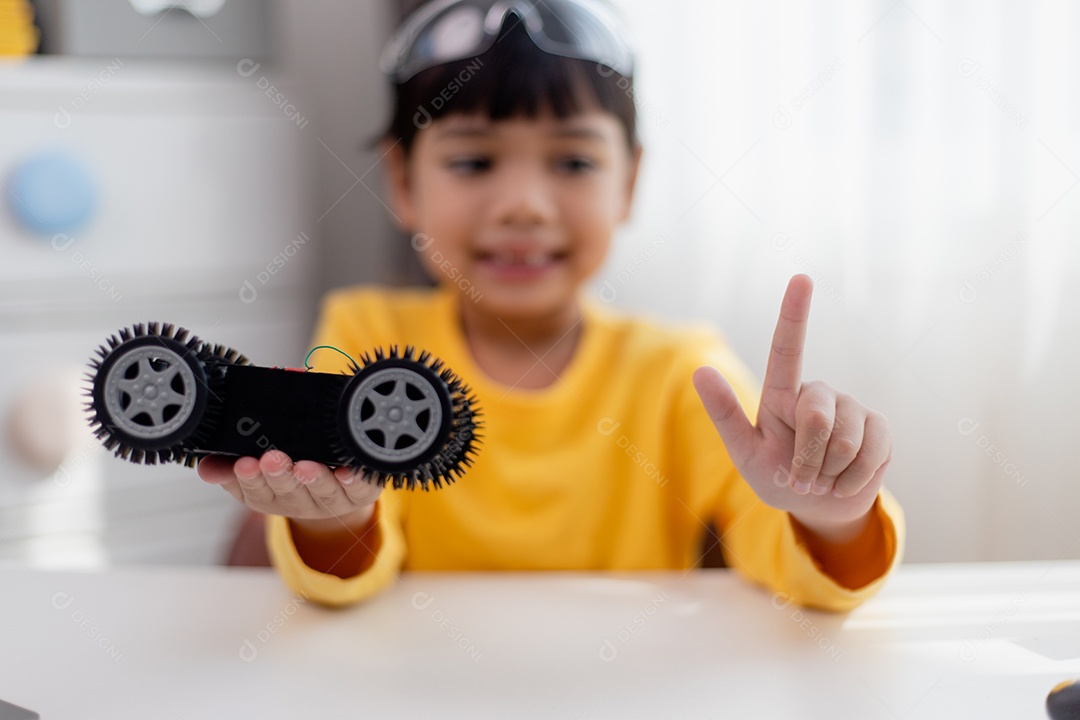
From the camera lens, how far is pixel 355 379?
462mm

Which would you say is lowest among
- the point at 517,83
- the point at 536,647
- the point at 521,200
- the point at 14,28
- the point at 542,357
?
the point at 536,647

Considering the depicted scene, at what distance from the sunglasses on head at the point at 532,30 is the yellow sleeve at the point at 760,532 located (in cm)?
33

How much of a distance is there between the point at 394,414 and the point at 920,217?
0.79 meters

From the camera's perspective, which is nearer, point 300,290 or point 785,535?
point 785,535

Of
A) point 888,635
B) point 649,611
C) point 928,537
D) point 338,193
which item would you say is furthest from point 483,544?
point 338,193

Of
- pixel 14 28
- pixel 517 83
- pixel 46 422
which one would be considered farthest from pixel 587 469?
pixel 14 28

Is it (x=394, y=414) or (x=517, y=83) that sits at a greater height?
(x=517, y=83)

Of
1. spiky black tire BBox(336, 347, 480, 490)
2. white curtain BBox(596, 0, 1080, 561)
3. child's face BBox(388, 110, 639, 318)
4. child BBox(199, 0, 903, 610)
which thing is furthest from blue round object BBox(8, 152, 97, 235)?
spiky black tire BBox(336, 347, 480, 490)

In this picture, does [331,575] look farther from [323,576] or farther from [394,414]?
[394,414]

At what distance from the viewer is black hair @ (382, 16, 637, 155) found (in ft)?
2.77

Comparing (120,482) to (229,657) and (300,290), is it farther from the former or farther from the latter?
(229,657)

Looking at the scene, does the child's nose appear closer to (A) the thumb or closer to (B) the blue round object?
(A) the thumb

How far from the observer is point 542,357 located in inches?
40.0

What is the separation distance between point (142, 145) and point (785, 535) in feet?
3.16
